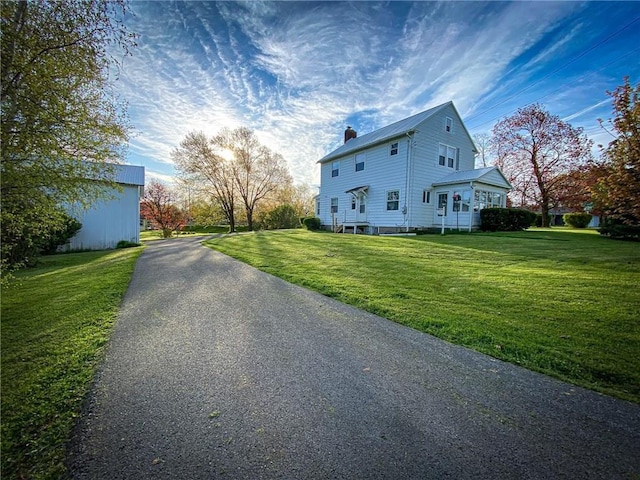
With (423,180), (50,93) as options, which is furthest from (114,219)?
(423,180)

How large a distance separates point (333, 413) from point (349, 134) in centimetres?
2425

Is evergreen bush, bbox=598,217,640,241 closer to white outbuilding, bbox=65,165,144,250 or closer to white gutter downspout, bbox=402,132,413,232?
white gutter downspout, bbox=402,132,413,232

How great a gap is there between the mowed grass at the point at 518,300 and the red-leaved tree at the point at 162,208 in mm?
24979

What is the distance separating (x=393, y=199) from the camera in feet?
53.4

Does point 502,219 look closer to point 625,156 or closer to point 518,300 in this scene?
point 625,156

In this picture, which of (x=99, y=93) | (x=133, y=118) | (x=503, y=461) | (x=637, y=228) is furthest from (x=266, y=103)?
(x=637, y=228)

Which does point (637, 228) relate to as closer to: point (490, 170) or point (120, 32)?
point (490, 170)

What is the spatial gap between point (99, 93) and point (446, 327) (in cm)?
658

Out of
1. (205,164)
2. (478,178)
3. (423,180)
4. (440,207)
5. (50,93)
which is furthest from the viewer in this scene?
(205,164)

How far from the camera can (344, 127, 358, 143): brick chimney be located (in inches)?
918

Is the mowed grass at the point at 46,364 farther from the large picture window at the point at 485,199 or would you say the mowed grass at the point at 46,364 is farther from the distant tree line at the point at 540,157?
the distant tree line at the point at 540,157

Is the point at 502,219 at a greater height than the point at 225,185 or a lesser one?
lesser

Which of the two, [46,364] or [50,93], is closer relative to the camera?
[46,364]

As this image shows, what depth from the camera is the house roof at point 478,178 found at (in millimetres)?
14398
